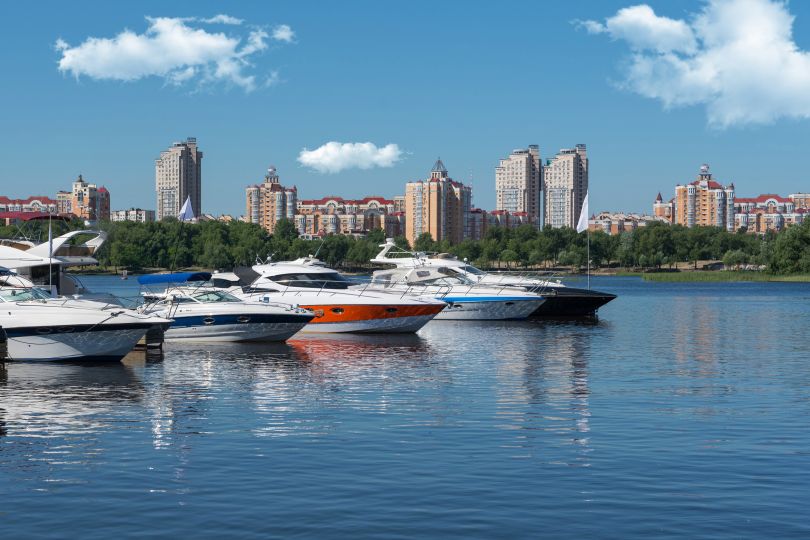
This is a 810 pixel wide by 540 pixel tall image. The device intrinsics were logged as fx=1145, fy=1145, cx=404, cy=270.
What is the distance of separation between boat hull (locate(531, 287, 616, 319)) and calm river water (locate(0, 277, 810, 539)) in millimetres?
20020

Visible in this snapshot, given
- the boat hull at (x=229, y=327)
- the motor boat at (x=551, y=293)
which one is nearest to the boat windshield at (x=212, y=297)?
the boat hull at (x=229, y=327)

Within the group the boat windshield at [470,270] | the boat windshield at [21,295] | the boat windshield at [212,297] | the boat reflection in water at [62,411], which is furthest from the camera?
the boat windshield at [470,270]

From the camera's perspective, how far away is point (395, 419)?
2262cm

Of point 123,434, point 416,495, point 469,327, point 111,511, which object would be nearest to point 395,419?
point 123,434

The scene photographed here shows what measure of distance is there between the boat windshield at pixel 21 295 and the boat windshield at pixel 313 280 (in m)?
15.2

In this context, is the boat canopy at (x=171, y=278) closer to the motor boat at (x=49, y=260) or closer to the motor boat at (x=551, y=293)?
the motor boat at (x=49, y=260)

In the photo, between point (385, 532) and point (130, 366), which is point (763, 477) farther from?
point (130, 366)

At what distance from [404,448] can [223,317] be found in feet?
69.9

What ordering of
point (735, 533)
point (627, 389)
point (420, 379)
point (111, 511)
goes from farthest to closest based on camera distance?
point (420, 379) → point (627, 389) → point (111, 511) → point (735, 533)

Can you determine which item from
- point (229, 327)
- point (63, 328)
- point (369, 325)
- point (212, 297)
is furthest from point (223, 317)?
point (63, 328)

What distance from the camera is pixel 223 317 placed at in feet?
130

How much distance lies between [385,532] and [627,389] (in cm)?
1508

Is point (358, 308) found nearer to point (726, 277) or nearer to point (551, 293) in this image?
point (551, 293)

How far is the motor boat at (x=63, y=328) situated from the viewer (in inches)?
1236
